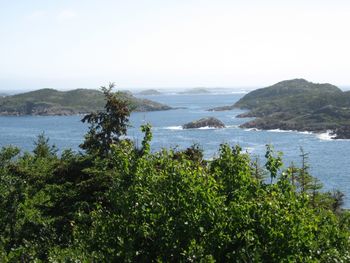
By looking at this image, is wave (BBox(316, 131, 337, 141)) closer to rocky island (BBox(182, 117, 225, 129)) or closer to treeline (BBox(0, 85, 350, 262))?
rocky island (BBox(182, 117, 225, 129))

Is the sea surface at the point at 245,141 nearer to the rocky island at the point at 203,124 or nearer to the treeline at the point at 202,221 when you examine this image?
the rocky island at the point at 203,124

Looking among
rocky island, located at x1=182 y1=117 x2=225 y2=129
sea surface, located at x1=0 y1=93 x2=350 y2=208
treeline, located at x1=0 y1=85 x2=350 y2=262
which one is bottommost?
sea surface, located at x1=0 y1=93 x2=350 y2=208

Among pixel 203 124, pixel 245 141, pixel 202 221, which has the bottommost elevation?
pixel 245 141

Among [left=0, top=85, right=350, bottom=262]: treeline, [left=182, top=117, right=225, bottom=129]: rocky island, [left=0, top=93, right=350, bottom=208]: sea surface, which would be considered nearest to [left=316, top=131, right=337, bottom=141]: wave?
[left=0, top=93, right=350, bottom=208]: sea surface

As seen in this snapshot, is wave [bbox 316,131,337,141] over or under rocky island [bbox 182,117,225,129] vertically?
under

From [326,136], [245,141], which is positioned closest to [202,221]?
[245,141]

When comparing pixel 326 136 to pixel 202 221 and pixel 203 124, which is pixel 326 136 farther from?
pixel 202 221

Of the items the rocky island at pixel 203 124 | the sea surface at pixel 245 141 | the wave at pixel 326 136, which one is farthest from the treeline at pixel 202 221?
the rocky island at pixel 203 124

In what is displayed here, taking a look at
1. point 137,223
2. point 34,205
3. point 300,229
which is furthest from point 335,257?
point 34,205

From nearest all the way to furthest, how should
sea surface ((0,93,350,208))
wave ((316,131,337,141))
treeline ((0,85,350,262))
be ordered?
treeline ((0,85,350,262)), sea surface ((0,93,350,208)), wave ((316,131,337,141))

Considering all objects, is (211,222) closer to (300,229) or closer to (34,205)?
(300,229)

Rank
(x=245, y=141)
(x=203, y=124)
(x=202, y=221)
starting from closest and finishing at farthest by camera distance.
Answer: (x=202, y=221), (x=245, y=141), (x=203, y=124)

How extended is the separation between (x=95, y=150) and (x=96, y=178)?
779 cm

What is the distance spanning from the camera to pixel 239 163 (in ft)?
60.3
